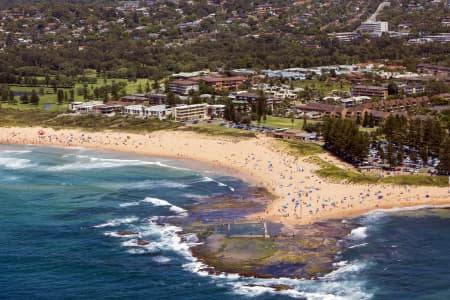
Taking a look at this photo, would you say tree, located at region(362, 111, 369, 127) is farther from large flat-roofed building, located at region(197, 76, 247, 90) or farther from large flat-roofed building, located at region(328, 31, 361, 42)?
large flat-roofed building, located at region(328, 31, 361, 42)

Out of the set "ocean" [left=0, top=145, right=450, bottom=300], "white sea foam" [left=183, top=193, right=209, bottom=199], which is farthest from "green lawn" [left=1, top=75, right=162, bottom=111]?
"white sea foam" [left=183, top=193, right=209, bottom=199]

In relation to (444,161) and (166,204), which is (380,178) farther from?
(166,204)

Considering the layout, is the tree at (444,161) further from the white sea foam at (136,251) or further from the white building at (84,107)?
the white building at (84,107)

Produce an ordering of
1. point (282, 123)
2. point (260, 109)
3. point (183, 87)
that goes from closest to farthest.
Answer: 1. point (282, 123)
2. point (260, 109)
3. point (183, 87)

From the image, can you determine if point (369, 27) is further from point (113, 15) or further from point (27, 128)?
point (27, 128)

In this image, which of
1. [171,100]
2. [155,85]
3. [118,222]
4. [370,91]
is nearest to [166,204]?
[118,222]

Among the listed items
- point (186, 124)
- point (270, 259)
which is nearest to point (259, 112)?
point (186, 124)
